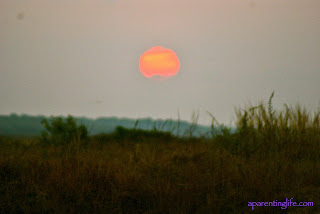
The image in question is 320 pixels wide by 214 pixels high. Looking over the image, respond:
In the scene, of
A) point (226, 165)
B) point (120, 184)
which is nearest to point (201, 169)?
point (226, 165)

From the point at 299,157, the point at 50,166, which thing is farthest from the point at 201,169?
the point at 299,157

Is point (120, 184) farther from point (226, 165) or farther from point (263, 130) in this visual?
point (263, 130)

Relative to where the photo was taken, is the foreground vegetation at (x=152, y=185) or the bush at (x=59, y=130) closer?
the foreground vegetation at (x=152, y=185)

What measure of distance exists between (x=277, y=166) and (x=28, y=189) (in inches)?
136

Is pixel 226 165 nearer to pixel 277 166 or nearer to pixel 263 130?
pixel 277 166

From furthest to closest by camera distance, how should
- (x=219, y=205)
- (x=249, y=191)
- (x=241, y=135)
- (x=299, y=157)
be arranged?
1. (x=241, y=135)
2. (x=299, y=157)
3. (x=249, y=191)
4. (x=219, y=205)

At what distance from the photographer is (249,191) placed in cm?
402

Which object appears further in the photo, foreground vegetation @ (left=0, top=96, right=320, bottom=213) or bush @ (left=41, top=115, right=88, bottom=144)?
bush @ (left=41, top=115, right=88, bottom=144)

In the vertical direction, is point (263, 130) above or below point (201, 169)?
above

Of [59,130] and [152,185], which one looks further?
[59,130]

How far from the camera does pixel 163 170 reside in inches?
186

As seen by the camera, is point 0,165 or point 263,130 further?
point 263,130

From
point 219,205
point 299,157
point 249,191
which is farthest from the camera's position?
point 299,157

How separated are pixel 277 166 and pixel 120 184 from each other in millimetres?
2332
